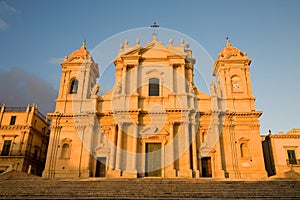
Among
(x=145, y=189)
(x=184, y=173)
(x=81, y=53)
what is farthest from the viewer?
(x=81, y=53)

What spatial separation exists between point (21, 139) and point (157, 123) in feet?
47.3

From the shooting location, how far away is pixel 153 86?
81.1 ft

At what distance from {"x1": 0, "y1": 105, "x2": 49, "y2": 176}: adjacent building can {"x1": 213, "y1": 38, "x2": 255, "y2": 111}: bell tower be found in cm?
1917

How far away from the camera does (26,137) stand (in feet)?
92.7

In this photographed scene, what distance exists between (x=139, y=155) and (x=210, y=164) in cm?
569

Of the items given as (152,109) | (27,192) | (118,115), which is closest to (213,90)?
(152,109)

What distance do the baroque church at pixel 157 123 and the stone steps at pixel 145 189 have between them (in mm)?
5987

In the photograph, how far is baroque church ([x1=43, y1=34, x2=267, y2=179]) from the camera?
2183cm

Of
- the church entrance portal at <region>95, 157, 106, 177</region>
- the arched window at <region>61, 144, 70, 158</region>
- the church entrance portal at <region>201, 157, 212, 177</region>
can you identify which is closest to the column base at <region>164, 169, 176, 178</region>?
the church entrance portal at <region>201, 157, 212, 177</region>

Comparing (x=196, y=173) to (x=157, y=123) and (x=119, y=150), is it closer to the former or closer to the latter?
(x=157, y=123)

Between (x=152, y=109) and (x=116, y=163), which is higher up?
(x=152, y=109)

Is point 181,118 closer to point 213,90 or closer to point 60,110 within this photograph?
point 213,90

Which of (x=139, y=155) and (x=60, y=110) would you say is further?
(x=60, y=110)

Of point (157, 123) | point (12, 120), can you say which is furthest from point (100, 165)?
point (12, 120)
